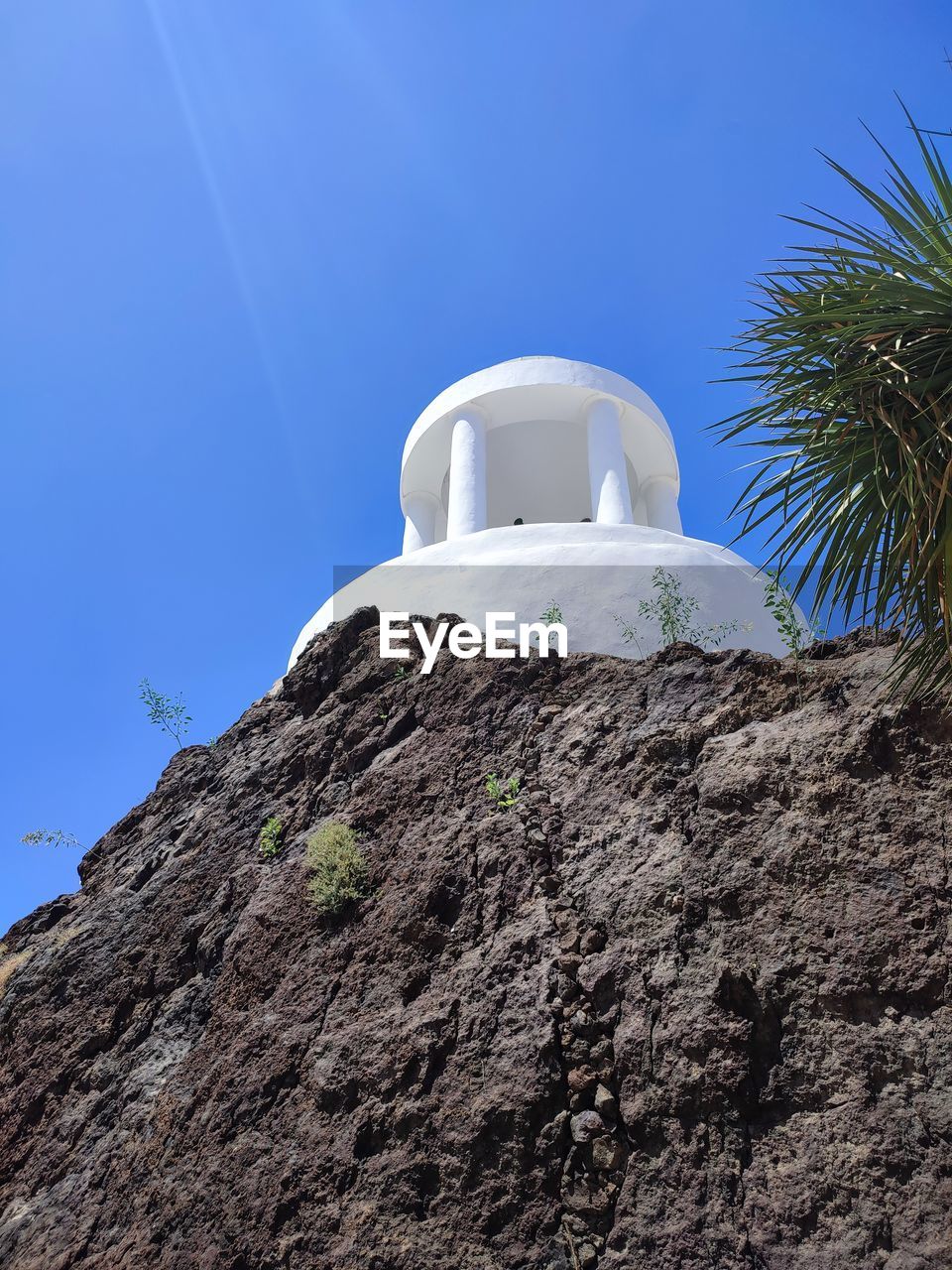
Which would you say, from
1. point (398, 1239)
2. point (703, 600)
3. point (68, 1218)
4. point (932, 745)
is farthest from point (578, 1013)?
A: point (703, 600)

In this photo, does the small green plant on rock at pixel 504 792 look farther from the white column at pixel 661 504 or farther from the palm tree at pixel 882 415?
the white column at pixel 661 504

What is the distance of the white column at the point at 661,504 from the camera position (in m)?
14.2

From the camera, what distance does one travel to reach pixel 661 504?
1437cm

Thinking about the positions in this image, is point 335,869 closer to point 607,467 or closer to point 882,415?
point 882,415

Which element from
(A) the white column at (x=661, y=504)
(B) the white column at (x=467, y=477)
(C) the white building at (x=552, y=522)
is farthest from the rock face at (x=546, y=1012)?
(A) the white column at (x=661, y=504)

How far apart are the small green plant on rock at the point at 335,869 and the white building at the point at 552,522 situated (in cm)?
296

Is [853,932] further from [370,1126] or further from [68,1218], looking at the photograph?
[68,1218]

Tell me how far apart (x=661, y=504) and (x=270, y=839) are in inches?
383

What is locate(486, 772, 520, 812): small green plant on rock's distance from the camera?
17.8 feet

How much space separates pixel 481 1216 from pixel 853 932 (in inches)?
77.3

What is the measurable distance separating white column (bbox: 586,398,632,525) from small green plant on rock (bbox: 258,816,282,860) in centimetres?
656

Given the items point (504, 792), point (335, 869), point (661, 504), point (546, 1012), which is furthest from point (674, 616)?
point (661, 504)

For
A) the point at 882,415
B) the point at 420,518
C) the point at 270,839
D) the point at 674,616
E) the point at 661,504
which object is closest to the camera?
the point at 882,415

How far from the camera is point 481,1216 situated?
3.83 metres
